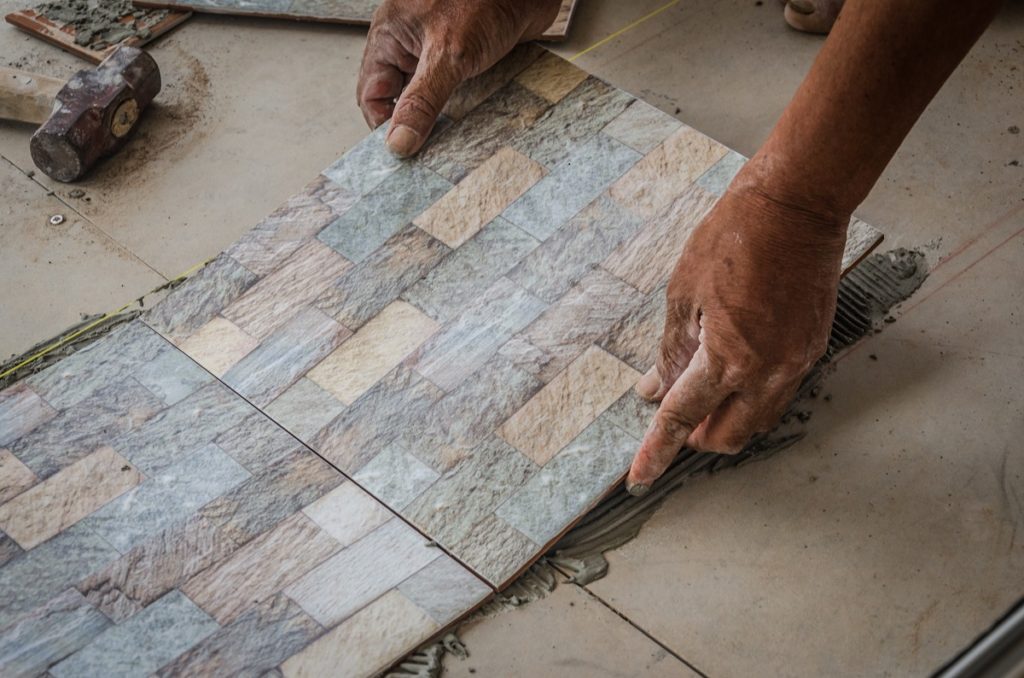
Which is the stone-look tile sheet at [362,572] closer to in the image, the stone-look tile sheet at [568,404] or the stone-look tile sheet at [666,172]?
the stone-look tile sheet at [568,404]

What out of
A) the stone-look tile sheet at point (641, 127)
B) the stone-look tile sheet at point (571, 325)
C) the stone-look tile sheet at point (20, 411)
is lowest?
the stone-look tile sheet at point (20, 411)

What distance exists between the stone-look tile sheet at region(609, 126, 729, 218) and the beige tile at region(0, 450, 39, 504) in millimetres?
1316

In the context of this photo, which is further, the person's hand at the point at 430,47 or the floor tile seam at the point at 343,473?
the person's hand at the point at 430,47

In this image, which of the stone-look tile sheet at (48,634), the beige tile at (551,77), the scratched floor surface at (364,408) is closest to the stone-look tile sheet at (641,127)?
the scratched floor surface at (364,408)

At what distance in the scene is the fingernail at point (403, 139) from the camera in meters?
2.51

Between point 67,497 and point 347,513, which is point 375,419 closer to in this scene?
point 347,513

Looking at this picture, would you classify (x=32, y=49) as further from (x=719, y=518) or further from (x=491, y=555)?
(x=719, y=518)

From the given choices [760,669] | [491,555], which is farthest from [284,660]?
[760,669]

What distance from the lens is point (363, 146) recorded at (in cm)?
257

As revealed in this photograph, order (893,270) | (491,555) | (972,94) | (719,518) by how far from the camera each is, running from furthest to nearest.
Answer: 1. (972,94)
2. (893,270)
3. (719,518)
4. (491,555)

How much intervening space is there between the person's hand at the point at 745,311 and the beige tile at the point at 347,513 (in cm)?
48

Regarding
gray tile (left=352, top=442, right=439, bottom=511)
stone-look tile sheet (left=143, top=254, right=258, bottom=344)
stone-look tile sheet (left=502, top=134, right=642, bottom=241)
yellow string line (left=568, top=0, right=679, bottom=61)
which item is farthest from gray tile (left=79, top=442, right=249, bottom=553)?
yellow string line (left=568, top=0, right=679, bottom=61)

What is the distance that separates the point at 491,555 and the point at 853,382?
871mm

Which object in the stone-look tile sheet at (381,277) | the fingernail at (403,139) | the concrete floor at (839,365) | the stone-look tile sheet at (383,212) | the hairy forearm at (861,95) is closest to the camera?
the hairy forearm at (861,95)
